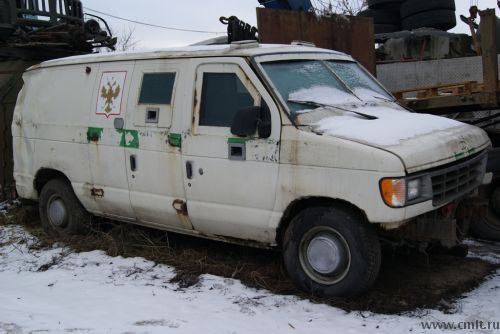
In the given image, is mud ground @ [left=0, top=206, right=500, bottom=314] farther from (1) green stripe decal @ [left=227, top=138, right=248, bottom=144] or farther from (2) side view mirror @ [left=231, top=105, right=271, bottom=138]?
(2) side view mirror @ [left=231, top=105, right=271, bottom=138]

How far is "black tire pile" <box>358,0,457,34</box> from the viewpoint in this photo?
36.2ft

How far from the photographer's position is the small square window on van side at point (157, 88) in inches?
199

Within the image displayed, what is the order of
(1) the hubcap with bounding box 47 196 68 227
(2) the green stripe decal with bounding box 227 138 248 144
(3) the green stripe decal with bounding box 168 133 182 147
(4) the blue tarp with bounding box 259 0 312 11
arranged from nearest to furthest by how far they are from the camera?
1. (2) the green stripe decal with bounding box 227 138 248 144
2. (3) the green stripe decal with bounding box 168 133 182 147
3. (1) the hubcap with bounding box 47 196 68 227
4. (4) the blue tarp with bounding box 259 0 312 11

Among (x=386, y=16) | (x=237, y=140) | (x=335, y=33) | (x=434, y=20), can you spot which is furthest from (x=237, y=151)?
(x=386, y=16)

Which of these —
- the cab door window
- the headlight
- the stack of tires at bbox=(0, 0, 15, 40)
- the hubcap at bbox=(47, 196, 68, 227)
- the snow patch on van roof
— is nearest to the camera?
the headlight

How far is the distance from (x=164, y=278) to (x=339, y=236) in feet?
5.32

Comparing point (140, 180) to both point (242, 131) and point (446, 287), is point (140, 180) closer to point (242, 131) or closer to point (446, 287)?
point (242, 131)

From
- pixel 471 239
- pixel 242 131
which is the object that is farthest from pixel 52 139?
pixel 471 239

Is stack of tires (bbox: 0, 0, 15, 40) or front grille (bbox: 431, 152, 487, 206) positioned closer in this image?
front grille (bbox: 431, 152, 487, 206)

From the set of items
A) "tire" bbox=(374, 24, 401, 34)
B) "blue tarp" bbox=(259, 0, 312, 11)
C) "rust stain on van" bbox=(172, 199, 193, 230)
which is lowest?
"rust stain on van" bbox=(172, 199, 193, 230)

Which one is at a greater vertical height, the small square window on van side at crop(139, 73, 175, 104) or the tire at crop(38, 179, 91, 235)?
the small square window on van side at crop(139, 73, 175, 104)

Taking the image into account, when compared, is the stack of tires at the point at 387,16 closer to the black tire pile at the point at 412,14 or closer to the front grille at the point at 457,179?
the black tire pile at the point at 412,14

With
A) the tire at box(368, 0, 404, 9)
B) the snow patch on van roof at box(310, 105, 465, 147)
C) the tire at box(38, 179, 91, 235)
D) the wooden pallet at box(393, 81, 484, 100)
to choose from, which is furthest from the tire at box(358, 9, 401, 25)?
the tire at box(38, 179, 91, 235)

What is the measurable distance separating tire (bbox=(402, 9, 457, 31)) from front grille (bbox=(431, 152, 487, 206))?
6.97m
